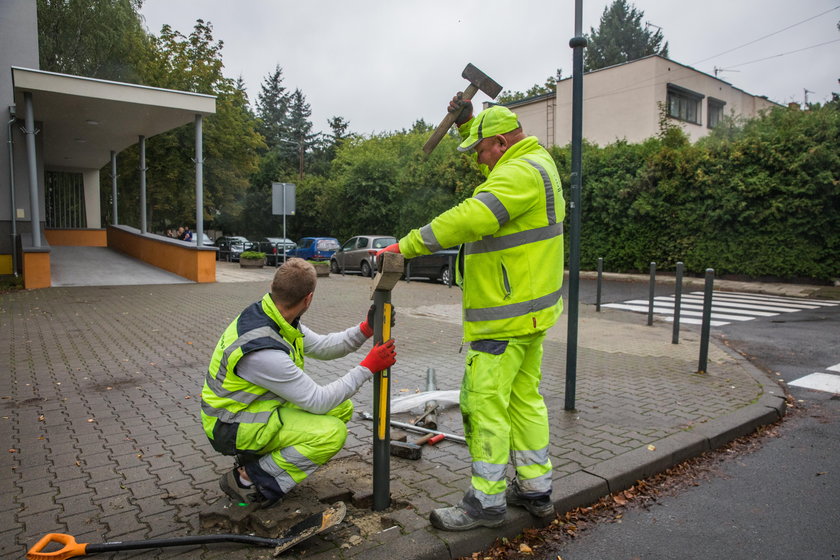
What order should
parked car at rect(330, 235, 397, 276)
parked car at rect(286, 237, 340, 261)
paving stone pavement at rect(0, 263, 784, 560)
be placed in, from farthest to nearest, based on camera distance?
parked car at rect(286, 237, 340, 261), parked car at rect(330, 235, 397, 276), paving stone pavement at rect(0, 263, 784, 560)

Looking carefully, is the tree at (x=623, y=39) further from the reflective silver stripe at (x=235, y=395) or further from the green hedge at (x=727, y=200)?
the reflective silver stripe at (x=235, y=395)

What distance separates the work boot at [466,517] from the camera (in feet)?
9.19

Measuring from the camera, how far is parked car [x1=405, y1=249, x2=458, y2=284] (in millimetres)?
17078

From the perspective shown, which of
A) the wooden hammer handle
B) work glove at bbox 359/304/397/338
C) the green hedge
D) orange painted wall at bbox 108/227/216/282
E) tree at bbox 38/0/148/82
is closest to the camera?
work glove at bbox 359/304/397/338

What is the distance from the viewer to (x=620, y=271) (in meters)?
21.2

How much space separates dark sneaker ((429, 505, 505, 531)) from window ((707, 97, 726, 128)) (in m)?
34.8

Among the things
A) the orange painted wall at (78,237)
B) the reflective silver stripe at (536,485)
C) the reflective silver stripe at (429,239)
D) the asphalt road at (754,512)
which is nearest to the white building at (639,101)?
the orange painted wall at (78,237)

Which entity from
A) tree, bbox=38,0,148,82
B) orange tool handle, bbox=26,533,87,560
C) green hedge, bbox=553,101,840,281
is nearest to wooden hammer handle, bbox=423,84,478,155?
orange tool handle, bbox=26,533,87,560

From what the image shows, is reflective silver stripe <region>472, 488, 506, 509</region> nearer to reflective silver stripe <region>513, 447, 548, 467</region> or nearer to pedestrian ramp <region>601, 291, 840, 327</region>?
reflective silver stripe <region>513, 447, 548, 467</region>

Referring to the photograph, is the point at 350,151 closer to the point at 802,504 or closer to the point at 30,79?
the point at 30,79

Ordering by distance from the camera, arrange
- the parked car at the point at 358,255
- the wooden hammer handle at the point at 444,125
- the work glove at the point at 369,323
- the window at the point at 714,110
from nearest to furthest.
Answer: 1. the work glove at the point at 369,323
2. the wooden hammer handle at the point at 444,125
3. the parked car at the point at 358,255
4. the window at the point at 714,110

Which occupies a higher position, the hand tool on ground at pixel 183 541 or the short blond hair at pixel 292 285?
the short blond hair at pixel 292 285

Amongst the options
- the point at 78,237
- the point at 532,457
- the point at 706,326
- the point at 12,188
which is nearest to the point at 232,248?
the point at 78,237

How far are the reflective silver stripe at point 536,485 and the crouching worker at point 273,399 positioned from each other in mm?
960
